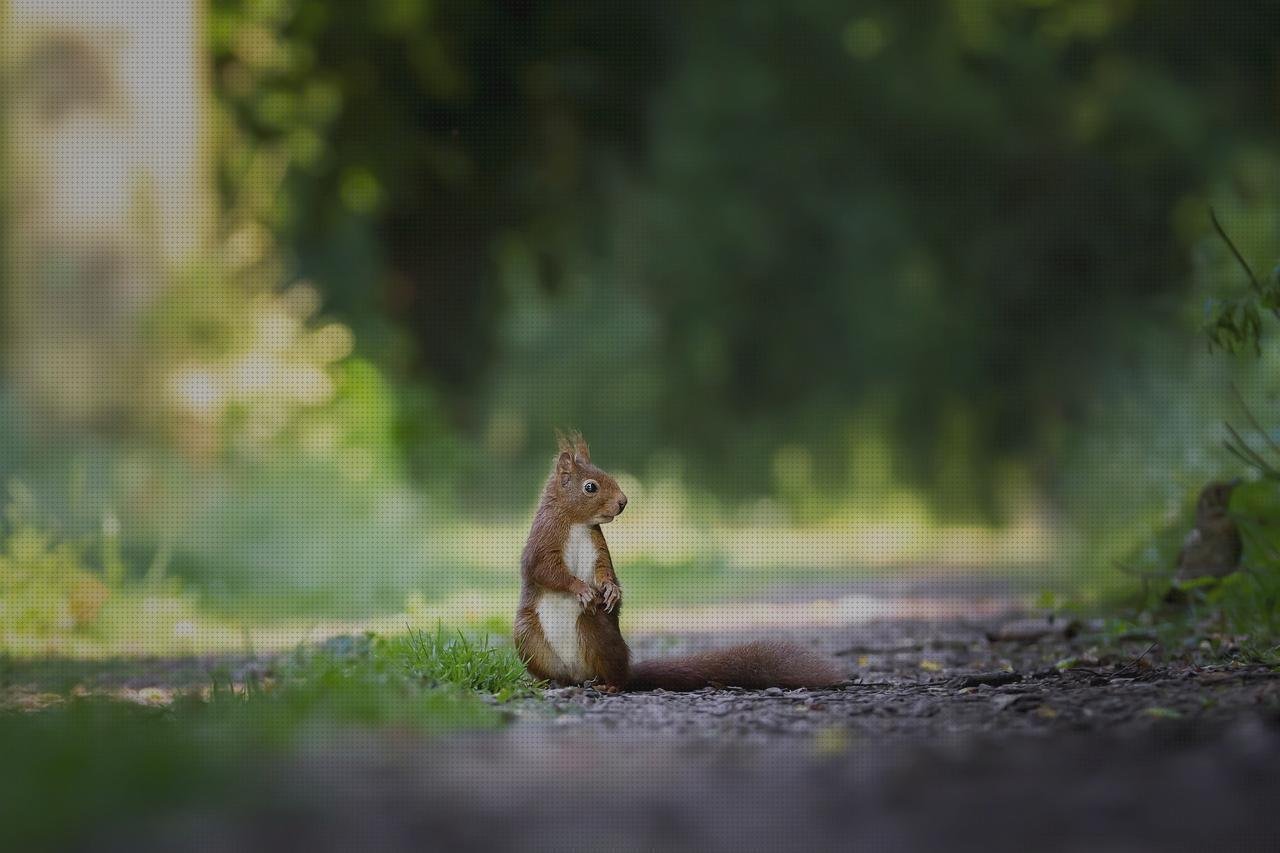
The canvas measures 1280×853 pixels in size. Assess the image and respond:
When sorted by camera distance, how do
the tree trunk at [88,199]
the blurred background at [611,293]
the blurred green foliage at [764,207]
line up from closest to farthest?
the blurred background at [611,293]
the tree trunk at [88,199]
the blurred green foliage at [764,207]

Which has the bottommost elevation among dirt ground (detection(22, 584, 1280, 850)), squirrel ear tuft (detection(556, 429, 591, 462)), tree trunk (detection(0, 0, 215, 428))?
dirt ground (detection(22, 584, 1280, 850))

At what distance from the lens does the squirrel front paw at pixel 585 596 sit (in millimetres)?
4543

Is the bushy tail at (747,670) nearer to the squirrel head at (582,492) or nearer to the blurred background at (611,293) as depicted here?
the squirrel head at (582,492)

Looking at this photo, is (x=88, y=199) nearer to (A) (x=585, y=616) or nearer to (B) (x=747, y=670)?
(A) (x=585, y=616)

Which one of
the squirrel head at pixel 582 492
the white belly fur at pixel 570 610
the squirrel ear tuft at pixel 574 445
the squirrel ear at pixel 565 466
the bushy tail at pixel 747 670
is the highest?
the squirrel ear tuft at pixel 574 445

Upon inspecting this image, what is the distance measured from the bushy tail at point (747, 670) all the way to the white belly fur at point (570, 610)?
213mm

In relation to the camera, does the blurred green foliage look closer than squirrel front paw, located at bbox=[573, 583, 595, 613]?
No

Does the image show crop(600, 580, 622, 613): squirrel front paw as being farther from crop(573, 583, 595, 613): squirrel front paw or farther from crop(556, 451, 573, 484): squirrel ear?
crop(556, 451, 573, 484): squirrel ear

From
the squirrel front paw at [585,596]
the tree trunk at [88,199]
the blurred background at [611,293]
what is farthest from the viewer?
the tree trunk at [88,199]

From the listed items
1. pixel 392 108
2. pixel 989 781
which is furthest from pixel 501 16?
pixel 989 781

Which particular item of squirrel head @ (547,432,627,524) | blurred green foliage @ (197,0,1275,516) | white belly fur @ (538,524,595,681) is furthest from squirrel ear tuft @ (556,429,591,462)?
blurred green foliage @ (197,0,1275,516)

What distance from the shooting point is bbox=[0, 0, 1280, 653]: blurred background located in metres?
8.98

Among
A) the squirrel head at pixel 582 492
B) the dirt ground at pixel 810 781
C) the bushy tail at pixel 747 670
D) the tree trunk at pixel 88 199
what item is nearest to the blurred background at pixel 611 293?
the tree trunk at pixel 88 199

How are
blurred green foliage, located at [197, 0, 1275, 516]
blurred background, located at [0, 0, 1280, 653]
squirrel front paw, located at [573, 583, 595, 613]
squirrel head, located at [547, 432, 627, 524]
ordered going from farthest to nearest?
blurred green foliage, located at [197, 0, 1275, 516]
blurred background, located at [0, 0, 1280, 653]
squirrel head, located at [547, 432, 627, 524]
squirrel front paw, located at [573, 583, 595, 613]
